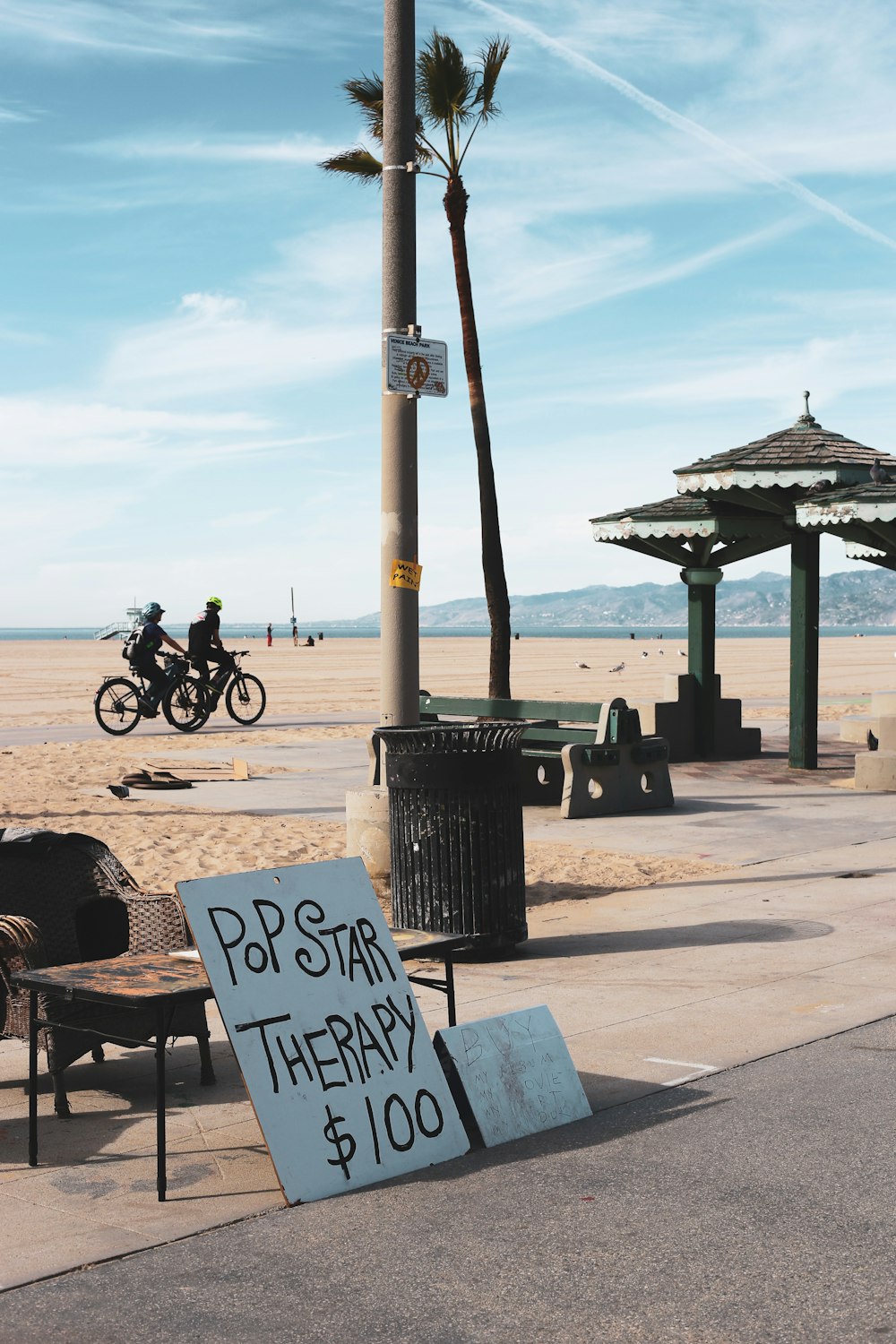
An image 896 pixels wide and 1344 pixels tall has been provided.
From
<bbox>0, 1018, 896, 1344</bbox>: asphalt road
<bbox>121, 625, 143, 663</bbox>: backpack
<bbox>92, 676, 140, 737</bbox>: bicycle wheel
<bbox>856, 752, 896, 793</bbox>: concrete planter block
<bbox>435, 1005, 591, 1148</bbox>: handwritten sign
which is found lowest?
<bbox>0, 1018, 896, 1344</bbox>: asphalt road

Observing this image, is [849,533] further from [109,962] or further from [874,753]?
[109,962]

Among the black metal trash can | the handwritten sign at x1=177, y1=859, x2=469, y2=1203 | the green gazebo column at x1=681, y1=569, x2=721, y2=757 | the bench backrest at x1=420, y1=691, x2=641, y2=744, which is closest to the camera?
the handwritten sign at x1=177, y1=859, x2=469, y2=1203

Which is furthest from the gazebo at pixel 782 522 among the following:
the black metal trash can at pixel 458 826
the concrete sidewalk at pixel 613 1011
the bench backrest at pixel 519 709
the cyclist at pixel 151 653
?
the black metal trash can at pixel 458 826

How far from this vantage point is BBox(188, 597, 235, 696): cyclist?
2225 centimetres

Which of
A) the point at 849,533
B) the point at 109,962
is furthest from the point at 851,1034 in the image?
the point at 849,533

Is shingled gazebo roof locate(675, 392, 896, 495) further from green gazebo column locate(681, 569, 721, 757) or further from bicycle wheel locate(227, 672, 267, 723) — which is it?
bicycle wheel locate(227, 672, 267, 723)

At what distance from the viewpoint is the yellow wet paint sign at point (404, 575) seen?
898 centimetres

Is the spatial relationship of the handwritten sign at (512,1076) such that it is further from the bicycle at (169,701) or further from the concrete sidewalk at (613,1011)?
the bicycle at (169,701)

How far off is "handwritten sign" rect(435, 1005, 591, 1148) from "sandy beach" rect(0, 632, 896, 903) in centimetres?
436

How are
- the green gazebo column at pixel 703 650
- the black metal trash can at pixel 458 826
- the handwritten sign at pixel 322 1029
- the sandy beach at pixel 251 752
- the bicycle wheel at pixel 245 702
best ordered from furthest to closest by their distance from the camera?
the bicycle wheel at pixel 245 702, the green gazebo column at pixel 703 650, the sandy beach at pixel 251 752, the black metal trash can at pixel 458 826, the handwritten sign at pixel 322 1029

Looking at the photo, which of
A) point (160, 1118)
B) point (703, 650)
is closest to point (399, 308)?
point (160, 1118)

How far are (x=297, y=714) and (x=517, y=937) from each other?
20227 mm

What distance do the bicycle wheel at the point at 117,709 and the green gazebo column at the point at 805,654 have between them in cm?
987

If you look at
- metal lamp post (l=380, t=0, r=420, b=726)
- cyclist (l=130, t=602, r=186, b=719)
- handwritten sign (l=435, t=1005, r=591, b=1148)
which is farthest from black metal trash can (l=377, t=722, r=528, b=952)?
cyclist (l=130, t=602, r=186, b=719)
